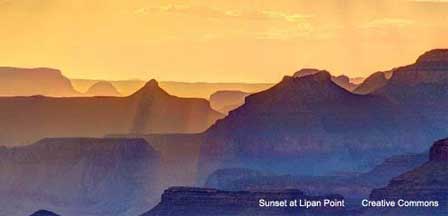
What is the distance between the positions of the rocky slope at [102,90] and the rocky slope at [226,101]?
1.59ft

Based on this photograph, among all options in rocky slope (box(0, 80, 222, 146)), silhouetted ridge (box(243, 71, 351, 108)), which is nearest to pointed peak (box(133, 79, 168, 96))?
rocky slope (box(0, 80, 222, 146))

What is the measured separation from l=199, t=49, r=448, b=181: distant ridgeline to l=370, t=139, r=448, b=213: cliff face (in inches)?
3.2

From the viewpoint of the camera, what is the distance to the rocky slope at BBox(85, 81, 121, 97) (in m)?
5.16

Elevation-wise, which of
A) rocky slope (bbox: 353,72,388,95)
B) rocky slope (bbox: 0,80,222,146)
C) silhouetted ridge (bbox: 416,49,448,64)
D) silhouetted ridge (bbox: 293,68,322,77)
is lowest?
rocky slope (bbox: 0,80,222,146)

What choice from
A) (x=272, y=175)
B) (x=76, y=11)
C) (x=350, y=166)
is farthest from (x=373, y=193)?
(x=76, y=11)

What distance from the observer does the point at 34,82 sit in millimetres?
5148

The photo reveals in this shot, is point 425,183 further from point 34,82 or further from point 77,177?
point 34,82

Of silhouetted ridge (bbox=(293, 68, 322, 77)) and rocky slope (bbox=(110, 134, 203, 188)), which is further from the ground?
silhouetted ridge (bbox=(293, 68, 322, 77))

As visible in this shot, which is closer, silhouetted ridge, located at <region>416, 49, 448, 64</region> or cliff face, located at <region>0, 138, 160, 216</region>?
cliff face, located at <region>0, 138, 160, 216</region>

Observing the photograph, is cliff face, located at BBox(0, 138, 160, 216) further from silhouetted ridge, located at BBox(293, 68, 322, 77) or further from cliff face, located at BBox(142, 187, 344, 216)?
silhouetted ridge, located at BBox(293, 68, 322, 77)

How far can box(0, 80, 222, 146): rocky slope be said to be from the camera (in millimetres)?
5156

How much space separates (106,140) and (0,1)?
88 centimetres

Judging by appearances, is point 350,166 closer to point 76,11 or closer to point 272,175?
point 272,175

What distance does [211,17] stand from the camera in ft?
17.1
